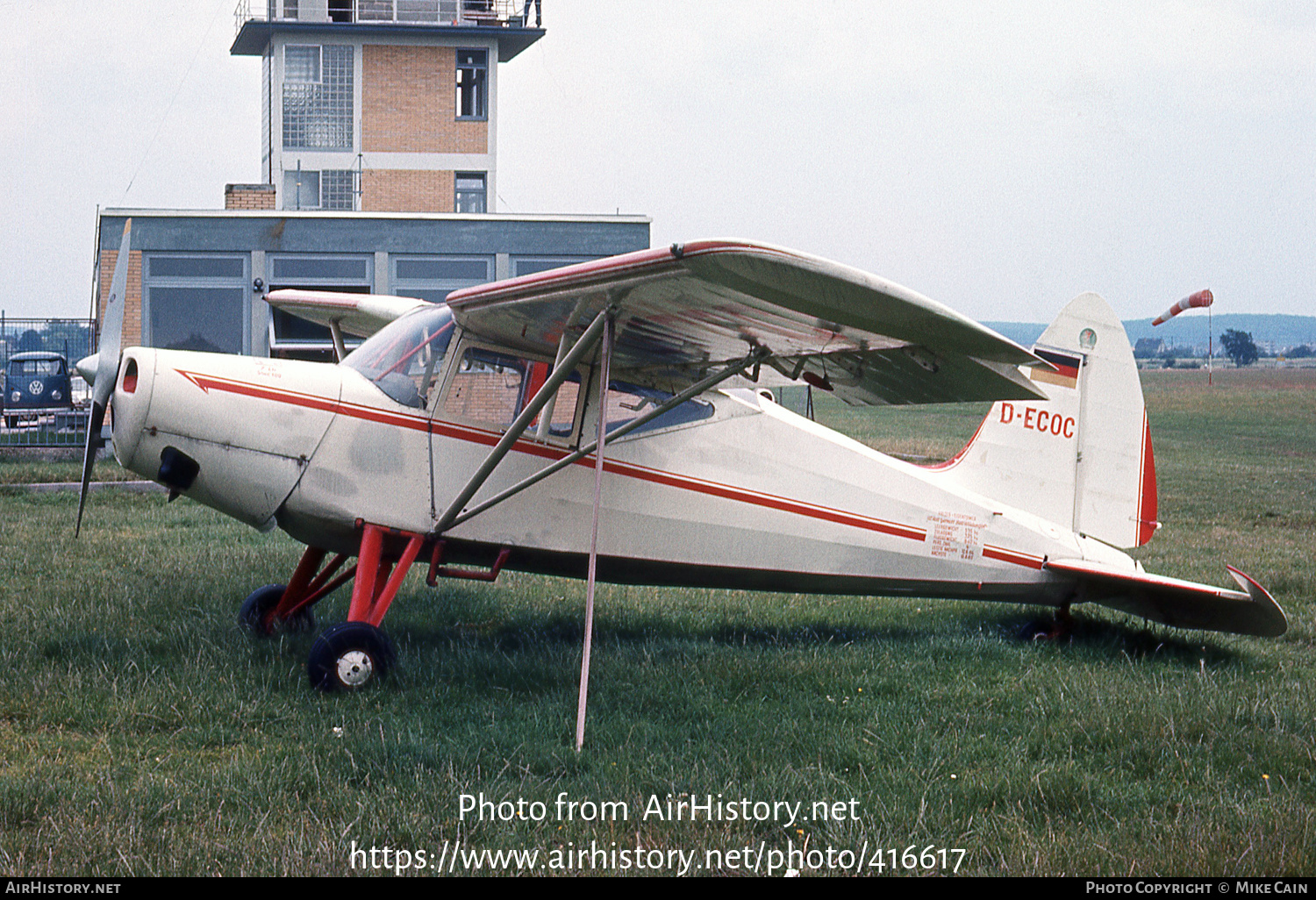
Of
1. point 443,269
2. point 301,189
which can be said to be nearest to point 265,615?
point 443,269

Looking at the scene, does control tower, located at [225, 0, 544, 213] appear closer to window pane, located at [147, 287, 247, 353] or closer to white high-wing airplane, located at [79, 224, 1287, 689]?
window pane, located at [147, 287, 247, 353]

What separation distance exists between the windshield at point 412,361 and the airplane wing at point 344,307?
1820 mm

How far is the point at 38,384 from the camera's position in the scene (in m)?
30.5

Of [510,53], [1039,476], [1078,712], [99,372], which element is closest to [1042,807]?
[1078,712]

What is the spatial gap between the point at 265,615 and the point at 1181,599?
6.05m

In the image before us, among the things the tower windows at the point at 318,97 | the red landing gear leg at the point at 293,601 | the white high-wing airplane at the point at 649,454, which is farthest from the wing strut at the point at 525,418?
the tower windows at the point at 318,97

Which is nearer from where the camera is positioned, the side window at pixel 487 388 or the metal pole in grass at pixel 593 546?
the metal pole in grass at pixel 593 546

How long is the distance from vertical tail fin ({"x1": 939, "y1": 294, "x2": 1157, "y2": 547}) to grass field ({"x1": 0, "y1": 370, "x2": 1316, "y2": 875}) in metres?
0.85

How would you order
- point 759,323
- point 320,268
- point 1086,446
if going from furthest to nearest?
point 320,268
point 1086,446
point 759,323

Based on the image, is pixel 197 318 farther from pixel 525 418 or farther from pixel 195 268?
pixel 525 418

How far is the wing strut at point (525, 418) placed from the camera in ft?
17.9

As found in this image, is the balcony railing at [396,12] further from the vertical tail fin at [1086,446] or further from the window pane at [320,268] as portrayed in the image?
the vertical tail fin at [1086,446]

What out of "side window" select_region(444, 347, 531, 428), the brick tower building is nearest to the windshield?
"side window" select_region(444, 347, 531, 428)
